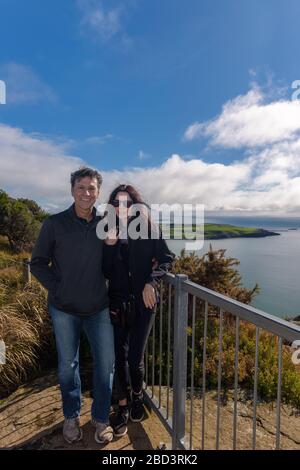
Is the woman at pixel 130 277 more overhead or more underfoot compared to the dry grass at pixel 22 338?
more overhead

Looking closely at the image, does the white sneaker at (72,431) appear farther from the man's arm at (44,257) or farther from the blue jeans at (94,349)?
the man's arm at (44,257)

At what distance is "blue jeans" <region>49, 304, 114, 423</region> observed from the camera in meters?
2.64

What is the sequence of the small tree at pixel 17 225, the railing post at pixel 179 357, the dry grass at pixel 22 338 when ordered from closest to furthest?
the railing post at pixel 179 357
the dry grass at pixel 22 338
the small tree at pixel 17 225

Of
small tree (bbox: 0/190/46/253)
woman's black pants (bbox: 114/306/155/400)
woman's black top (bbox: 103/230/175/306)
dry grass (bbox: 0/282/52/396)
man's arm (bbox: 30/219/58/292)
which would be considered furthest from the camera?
small tree (bbox: 0/190/46/253)

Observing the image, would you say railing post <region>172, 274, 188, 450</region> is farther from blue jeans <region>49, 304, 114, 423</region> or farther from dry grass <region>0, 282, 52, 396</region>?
dry grass <region>0, 282, 52, 396</region>

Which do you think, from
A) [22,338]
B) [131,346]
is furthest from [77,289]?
[22,338]

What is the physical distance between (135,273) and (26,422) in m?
1.73

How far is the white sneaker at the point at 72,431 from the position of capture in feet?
9.07

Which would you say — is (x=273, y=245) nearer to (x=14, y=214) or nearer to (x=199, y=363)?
(x=14, y=214)

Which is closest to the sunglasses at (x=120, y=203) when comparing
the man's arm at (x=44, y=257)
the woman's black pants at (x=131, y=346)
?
the man's arm at (x=44, y=257)

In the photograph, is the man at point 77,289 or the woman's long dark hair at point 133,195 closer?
the man at point 77,289

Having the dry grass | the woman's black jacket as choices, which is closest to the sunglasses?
the woman's black jacket

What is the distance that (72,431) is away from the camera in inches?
109

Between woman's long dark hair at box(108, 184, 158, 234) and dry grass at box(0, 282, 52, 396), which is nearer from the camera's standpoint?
woman's long dark hair at box(108, 184, 158, 234)
